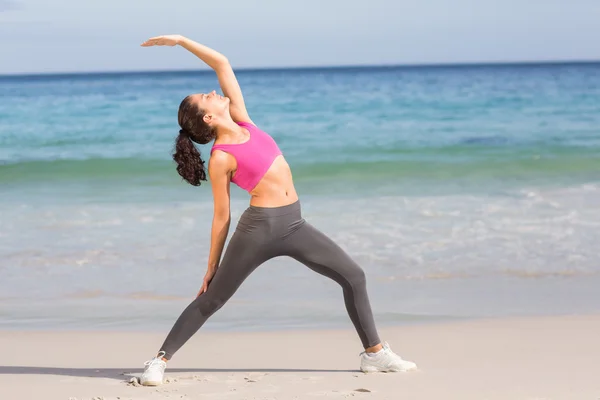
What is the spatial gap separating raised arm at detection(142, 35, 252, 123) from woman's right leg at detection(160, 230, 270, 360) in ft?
1.76

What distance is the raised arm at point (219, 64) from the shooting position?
13.1ft

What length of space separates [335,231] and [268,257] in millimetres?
4620

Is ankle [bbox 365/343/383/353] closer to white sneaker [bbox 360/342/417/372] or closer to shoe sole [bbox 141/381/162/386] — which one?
white sneaker [bbox 360/342/417/372]

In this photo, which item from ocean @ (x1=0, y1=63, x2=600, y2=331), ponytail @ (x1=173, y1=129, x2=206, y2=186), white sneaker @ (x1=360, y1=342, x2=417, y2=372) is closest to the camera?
ponytail @ (x1=173, y1=129, x2=206, y2=186)

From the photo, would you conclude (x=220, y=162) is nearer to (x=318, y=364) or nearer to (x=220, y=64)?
(x=220, y=64)

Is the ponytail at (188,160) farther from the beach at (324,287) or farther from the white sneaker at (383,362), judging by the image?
the white sneaker at (383,362)

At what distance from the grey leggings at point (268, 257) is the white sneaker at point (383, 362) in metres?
0.19

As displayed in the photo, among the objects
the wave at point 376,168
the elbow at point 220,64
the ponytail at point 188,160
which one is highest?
the elbow at point 220,64

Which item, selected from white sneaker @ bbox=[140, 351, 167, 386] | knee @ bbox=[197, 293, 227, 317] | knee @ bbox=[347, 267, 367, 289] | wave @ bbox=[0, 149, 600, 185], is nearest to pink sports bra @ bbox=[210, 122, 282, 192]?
knee @ bbox=[197, 293, 227, 317]

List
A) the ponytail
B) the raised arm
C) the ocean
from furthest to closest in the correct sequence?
the ocean → the raised arm → the ponytail

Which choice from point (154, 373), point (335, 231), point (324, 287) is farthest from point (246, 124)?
A: point (335, 231)

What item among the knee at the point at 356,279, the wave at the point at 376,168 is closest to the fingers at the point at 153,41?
the knee at the point at 356,279

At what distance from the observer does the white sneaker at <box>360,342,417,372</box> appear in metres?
4.20

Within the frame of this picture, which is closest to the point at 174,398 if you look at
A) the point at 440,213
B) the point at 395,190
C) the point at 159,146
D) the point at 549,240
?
the point at 549,240
